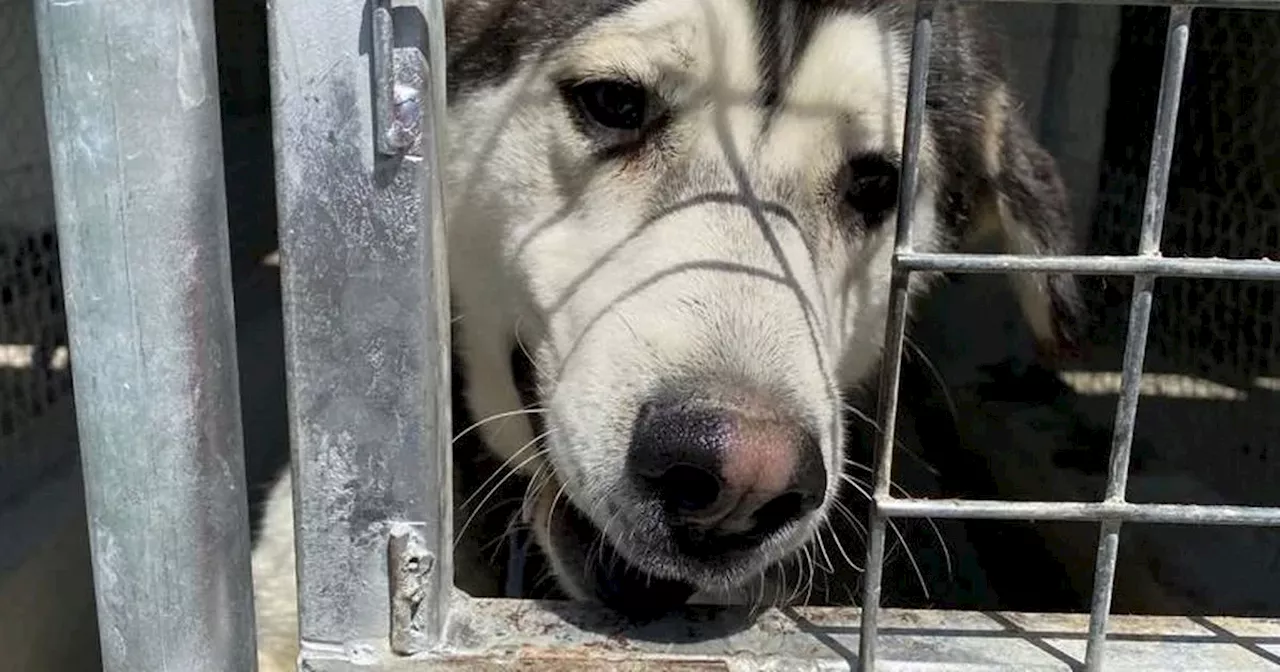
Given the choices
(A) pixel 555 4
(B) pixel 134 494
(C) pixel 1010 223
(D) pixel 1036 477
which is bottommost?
(D) pixel 1036 477

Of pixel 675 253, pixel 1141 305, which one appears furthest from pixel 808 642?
pixel 675 253

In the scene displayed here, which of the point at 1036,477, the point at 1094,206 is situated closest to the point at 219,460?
the point at 1036,477

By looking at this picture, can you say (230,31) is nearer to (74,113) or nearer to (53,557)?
(53,557)

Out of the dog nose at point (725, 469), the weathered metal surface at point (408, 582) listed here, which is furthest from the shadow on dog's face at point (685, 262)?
the weathered metal surface at point (408, 582)

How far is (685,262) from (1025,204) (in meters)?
0.90

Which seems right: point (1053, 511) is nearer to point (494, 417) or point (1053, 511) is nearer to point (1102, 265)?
point (1102, 265)

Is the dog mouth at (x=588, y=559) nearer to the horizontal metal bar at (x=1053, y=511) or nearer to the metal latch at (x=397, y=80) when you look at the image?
the horizontal metal bar at (x=1053, y=511)

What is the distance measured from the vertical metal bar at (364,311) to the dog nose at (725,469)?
0.83 feet

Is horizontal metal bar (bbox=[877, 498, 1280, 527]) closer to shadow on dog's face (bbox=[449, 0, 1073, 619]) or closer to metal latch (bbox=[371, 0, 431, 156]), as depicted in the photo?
shadow on dog's face (bbox=[449, 0, 1073, 619])

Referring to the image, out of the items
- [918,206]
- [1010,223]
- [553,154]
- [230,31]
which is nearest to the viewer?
[553,154]

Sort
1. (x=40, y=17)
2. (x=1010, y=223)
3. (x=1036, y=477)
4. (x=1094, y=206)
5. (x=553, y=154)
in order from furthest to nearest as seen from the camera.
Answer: (x=1094, y=206), (x=1036, y=477), (x=1010, y=223), (x=553, y=154), (x=40, y=17)

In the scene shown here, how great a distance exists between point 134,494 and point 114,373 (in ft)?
0.30

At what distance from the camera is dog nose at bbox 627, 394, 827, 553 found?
3.95ft

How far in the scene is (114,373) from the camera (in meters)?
0.95
